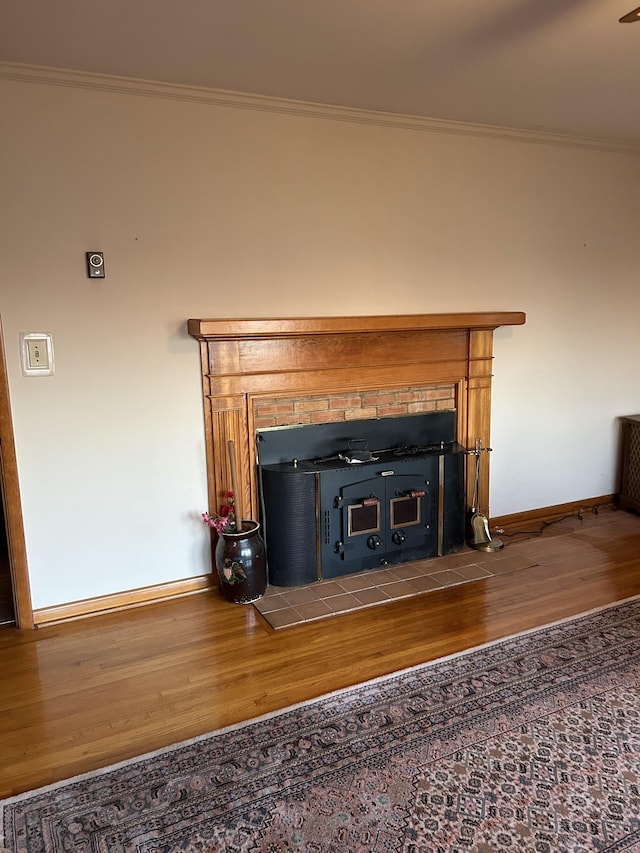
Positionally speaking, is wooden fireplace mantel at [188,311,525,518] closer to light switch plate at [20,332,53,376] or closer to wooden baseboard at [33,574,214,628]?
wooden baseboard at [33,574,214,628]

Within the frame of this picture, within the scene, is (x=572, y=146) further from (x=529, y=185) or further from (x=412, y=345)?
(x=412, y=345)

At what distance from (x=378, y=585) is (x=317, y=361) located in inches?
48.7

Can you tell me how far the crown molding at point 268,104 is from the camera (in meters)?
2.71

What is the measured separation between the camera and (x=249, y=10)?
2.20 meters

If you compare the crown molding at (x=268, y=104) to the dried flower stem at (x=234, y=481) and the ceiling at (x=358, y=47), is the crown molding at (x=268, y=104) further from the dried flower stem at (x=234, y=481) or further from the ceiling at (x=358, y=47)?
the dried flower stem at (x=234, y=481)

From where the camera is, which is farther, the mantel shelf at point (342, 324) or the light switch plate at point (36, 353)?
the mantel shelf at point (342, 324)

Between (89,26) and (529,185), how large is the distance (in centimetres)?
270

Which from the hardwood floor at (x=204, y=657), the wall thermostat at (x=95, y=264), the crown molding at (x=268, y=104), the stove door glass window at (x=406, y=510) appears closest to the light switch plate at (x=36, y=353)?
the wall thermostat at (x=95, y=264)

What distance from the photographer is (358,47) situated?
2.55 meters

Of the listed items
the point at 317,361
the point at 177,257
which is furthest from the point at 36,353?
the point at 317,361

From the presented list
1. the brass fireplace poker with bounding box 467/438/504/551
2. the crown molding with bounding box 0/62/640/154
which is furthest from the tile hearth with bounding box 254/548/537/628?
the crown molding with bounding box 0/62/640/154

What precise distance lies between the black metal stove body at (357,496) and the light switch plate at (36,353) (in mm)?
1094

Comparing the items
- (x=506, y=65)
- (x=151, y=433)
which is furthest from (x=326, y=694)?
(x=506, y=65)

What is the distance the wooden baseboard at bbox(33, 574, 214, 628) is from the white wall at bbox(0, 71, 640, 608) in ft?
0.14
